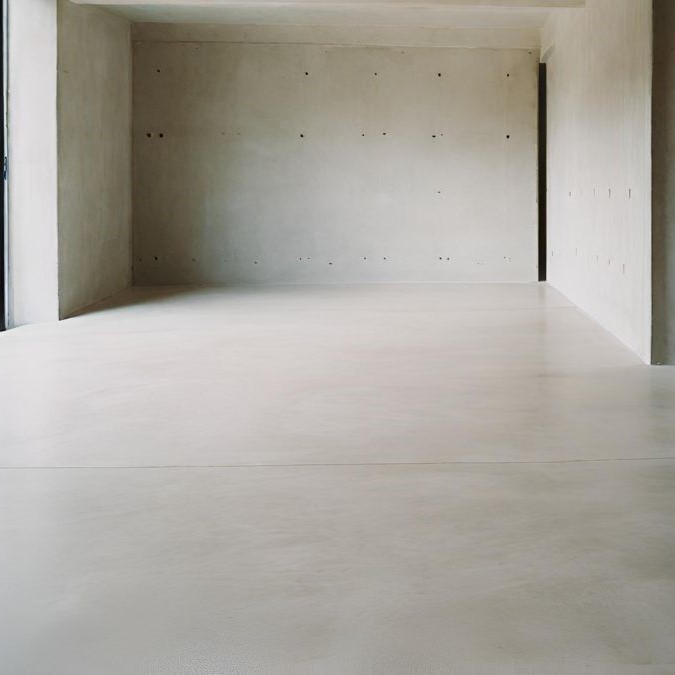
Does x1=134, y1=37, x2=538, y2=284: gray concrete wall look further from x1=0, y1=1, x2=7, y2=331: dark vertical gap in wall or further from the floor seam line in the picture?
the floor seam line

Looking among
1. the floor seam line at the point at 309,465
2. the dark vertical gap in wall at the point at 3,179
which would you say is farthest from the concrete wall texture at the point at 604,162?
the dark vertical gap in wall at the point at 3,179

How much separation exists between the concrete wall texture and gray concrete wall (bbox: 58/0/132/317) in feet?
12.9

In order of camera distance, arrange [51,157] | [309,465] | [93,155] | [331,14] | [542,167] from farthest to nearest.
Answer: [542,167]
[331,14]
[93,155]
[51,157]
[309,465]

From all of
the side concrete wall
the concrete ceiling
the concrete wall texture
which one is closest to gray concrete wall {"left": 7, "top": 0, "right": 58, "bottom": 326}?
the side concrete wall

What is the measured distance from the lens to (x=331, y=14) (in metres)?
9.98

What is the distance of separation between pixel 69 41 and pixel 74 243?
153cm

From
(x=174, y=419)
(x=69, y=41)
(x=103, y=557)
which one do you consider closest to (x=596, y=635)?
(x=103, y=557)

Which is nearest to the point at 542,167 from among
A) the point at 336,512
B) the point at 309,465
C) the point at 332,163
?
the point at 332,163

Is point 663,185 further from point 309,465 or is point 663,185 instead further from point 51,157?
point 51,157

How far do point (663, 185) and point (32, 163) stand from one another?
4.50 m

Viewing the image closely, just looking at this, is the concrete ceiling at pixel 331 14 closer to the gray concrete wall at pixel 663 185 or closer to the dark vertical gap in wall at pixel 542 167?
the dark vertical gap in wall at pixel 542 167

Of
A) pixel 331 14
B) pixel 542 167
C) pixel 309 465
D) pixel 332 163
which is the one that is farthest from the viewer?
pixel 542 167

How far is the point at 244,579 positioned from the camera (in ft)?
8.46

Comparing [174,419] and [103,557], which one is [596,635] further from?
[174,419]
